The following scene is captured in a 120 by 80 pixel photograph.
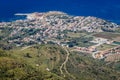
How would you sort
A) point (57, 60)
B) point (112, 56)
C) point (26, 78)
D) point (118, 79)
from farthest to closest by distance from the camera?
point (112, 56) → point (57, 60) → point (118, 79) → point (26, 78)

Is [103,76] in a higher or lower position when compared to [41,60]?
lower

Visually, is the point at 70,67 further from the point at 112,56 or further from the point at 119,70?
the point at 112,56

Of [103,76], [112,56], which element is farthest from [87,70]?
[112,56]

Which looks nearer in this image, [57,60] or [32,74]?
[32,74]

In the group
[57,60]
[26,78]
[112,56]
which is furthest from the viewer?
[112,56]

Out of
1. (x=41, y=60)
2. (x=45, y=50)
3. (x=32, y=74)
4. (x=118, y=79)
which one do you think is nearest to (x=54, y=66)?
(x=41, y=60)

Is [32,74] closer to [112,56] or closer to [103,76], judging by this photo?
[103,76]

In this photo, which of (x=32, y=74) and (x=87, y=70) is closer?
(x=32, y=74)

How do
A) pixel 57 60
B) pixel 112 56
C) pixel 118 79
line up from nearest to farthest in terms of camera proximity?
pixel 118 79 → pixel 57 60 → pixel 112 56

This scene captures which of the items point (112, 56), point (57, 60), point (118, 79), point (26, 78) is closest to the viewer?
point (26, 78)
